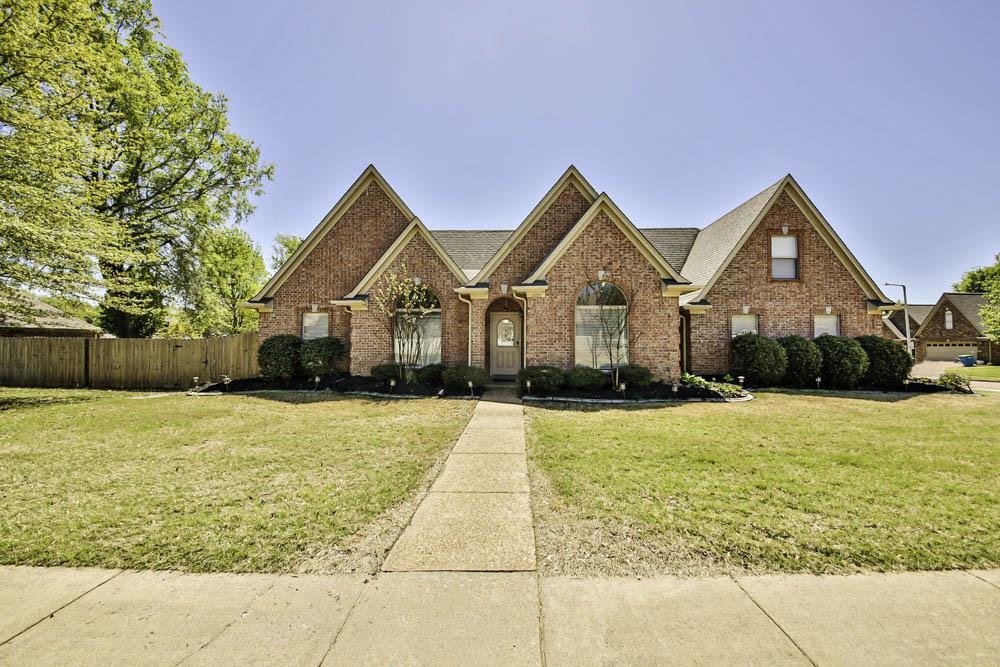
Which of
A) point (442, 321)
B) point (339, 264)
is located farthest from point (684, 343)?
point (339, 264)

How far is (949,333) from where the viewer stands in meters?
38.5

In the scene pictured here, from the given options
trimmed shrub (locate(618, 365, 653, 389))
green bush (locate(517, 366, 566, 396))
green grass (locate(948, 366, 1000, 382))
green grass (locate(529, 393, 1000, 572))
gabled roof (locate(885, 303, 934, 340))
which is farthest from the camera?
gabled roof (locate(885, 303, 934, 340))

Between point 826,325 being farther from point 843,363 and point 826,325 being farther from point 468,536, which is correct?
point 468,536

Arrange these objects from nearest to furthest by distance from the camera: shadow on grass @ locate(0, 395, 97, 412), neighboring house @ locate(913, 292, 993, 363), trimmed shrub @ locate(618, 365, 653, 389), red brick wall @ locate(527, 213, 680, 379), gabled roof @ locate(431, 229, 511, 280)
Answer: shadow on grass @ locate(0, 395, 97, 412)
trimmed shrub @ locate(618, 365, 653, 389)
red brick wall @ locate(527, 213, 680, 379)
gabled roof @ locate(431, 229, 511, 280)
neighboring house @ locate(913, 292, 993, 363)

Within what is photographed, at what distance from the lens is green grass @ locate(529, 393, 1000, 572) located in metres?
3.23

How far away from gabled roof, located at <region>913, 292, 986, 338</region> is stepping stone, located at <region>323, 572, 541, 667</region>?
54693mm

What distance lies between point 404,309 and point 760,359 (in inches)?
479

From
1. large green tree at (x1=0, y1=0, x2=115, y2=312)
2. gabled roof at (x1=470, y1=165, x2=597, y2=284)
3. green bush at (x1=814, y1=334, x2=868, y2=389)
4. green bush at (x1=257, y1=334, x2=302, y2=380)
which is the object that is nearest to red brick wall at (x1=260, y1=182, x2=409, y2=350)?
green bush at (x1=257, y1=334, x2=302, y2=380)

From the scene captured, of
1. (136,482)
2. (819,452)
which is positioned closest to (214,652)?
(136,482)

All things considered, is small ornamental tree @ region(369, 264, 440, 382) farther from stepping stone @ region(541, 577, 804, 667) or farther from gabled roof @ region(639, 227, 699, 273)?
gabled roof @ region(639, 227, 699, 273)

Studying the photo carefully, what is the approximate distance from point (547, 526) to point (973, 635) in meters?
2.63

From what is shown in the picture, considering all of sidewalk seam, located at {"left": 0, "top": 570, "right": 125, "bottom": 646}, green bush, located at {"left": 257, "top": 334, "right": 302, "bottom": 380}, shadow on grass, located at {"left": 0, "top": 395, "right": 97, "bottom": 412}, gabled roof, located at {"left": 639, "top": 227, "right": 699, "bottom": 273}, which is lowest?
sidewalk seam, located at {"left": 0, "top": 570, "right": 125, "bottom": 646}

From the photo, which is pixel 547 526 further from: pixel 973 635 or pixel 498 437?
pixel 498 437

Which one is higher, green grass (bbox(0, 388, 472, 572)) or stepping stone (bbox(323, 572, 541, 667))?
green grass (bbox(0, 388, 472, 572))
